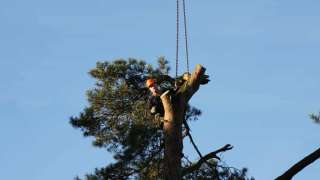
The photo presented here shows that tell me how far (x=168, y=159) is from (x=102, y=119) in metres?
4.45

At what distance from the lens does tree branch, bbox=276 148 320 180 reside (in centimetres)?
708

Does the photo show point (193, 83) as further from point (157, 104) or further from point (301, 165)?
point (301, 165)

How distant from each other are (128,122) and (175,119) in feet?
11.8

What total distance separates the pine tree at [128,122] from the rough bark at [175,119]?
1347 mm

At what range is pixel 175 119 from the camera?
8.21 m

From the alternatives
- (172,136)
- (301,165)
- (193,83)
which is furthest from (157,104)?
(301,165)

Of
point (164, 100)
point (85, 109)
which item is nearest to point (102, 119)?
point (85, 109)

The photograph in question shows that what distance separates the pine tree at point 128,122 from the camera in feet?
33.8

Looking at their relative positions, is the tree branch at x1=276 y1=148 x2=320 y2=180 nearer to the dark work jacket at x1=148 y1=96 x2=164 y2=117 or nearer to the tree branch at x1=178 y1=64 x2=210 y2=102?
the tree branch at x1=178 y1=64 x2=210 y2=102

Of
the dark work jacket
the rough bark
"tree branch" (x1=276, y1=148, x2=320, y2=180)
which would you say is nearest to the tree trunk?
the rough bark

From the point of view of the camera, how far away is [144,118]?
11.1 m

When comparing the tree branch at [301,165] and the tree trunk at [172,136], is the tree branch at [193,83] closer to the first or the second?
the tree trunk at [172,136]

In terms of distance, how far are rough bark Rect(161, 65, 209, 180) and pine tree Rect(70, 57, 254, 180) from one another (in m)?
1.35

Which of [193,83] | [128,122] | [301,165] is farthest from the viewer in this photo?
[128,122]
